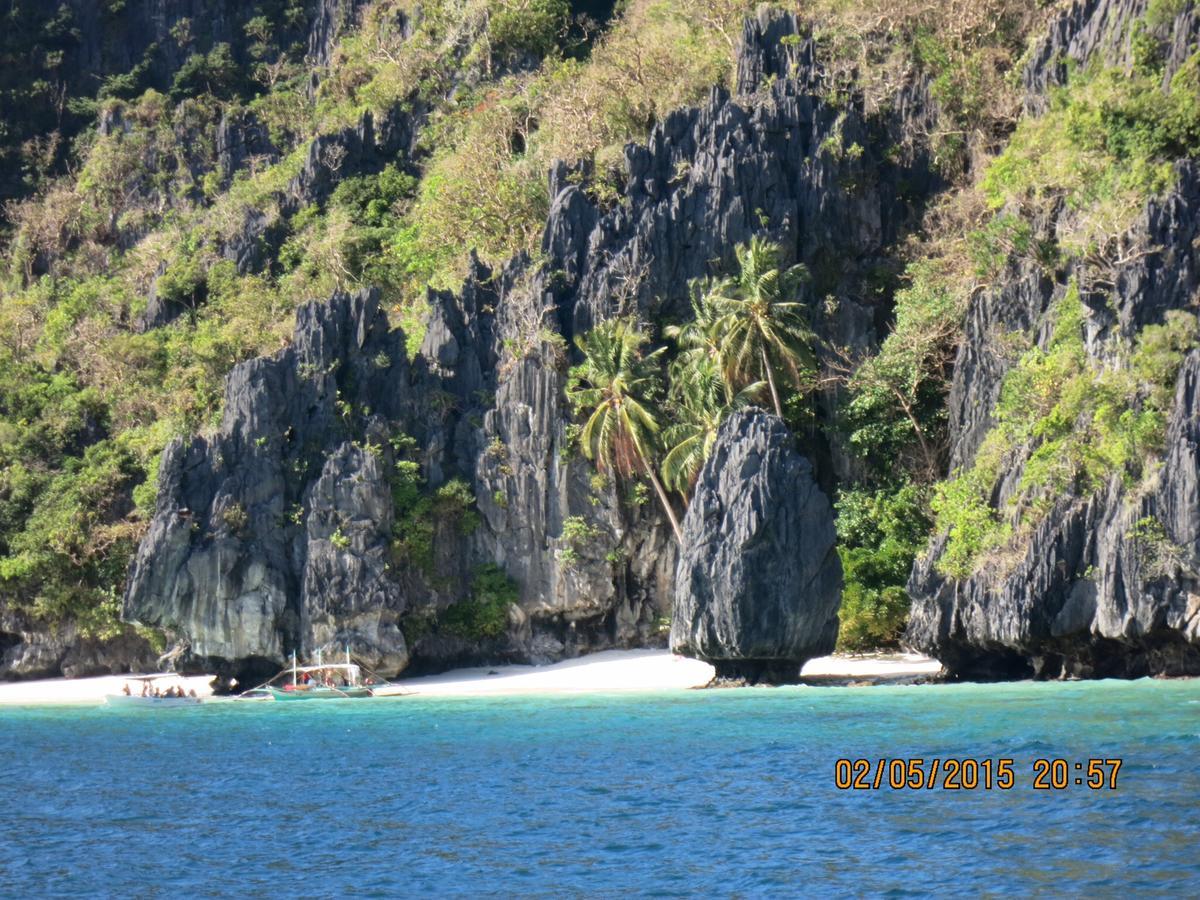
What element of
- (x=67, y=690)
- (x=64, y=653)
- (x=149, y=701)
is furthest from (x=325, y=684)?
(x=64, y=653)

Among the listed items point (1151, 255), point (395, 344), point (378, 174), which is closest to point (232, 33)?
point (378, 174)

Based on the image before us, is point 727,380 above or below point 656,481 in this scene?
above

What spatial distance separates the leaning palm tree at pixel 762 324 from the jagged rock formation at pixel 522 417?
7.64 feet

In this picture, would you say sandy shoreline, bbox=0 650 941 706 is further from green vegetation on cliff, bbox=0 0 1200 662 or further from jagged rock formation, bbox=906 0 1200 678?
jagged rock formation, bbox=906 0 1200 678

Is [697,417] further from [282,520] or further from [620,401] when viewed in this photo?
[282,520]

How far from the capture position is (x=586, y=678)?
44062mm

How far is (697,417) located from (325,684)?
572 inches

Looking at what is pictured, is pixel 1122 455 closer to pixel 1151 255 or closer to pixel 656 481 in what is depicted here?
pixel 1151 255

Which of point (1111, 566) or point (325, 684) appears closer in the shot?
point (1111, 566)

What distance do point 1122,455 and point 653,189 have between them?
21.1 m

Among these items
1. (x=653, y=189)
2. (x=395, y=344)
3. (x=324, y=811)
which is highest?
(x=653, y=189)

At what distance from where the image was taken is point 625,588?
4662 cm

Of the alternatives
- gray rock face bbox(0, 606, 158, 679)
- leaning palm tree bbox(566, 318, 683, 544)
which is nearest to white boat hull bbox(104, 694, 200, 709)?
gray rock face bbox(0, 606, 158, 679)
